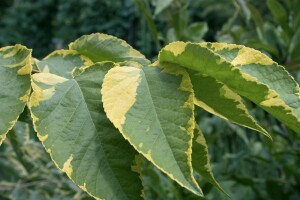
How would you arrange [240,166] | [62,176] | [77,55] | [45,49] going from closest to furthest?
[77,55]
[62,176]
[240,166]
[45,49]

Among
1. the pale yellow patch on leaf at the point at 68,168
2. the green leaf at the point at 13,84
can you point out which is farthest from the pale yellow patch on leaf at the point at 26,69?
the pale yellow patch on leaf at the point at 68,168

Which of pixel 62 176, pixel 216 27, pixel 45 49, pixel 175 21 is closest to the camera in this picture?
pixel 175 21

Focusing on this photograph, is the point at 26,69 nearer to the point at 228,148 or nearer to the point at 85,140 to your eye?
the point at 85,140

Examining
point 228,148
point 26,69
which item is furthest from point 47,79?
point 228,148

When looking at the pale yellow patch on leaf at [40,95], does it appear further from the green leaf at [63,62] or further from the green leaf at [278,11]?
the green leaf at [278,11]

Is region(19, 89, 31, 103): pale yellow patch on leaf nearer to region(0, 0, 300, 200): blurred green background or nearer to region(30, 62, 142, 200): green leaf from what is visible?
region(30, 62, 142, 200): green leaf

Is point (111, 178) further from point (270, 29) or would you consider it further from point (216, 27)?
point (216, 27)

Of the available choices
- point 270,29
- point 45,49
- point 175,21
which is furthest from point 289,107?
point 45,49
